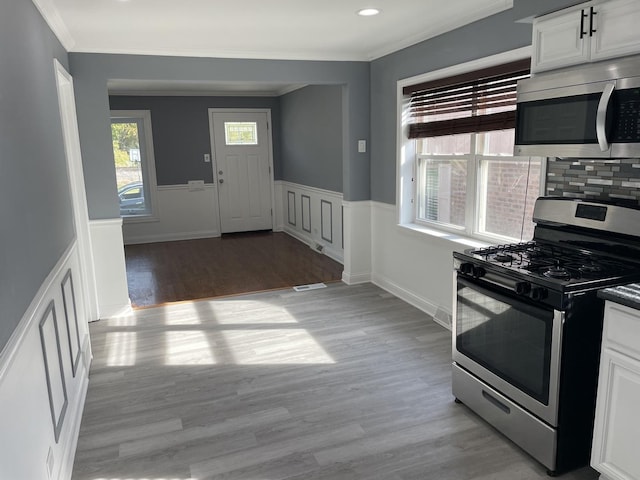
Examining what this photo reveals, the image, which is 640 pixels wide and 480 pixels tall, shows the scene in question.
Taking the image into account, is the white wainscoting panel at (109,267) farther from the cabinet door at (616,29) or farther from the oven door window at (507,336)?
the cabinet door at (616,29)

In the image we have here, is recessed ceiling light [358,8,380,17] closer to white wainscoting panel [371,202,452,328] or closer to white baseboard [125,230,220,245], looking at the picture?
white wainscoting panel [371,202,452,328]

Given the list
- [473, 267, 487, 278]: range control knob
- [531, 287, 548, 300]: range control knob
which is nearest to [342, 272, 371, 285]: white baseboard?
[473, 267, 487, 278]: range control knob

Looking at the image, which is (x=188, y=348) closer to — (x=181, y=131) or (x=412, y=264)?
(x=412, y=264)

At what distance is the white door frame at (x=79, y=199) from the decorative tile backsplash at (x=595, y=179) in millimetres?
3295

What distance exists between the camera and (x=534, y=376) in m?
2.09

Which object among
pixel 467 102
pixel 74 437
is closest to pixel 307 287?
pixel 467 102

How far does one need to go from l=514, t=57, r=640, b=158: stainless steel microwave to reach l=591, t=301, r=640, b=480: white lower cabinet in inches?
27.7

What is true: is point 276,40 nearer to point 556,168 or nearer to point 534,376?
point 556,168

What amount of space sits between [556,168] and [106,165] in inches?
134

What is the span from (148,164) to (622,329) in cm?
684

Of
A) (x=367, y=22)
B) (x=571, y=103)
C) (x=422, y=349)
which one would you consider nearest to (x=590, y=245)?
(x=571, y=103)

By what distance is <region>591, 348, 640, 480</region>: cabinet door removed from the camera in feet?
5.79

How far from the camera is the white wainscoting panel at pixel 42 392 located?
1.50 m

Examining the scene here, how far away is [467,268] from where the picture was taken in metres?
2.41
